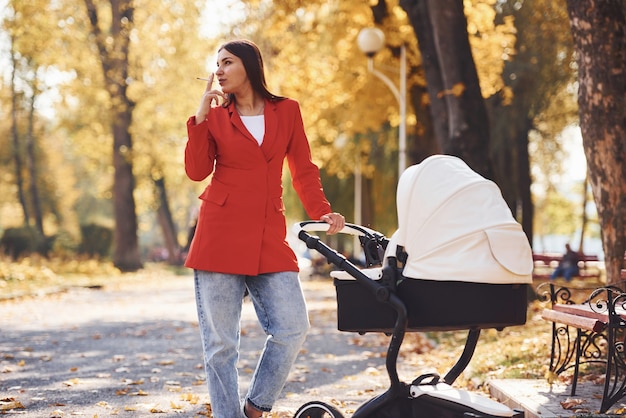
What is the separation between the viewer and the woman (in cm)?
462

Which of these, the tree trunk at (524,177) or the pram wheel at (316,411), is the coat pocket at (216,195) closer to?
the pram wheel at (316,411)

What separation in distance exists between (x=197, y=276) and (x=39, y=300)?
15.4m

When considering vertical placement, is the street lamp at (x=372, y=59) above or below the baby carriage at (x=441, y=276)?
above

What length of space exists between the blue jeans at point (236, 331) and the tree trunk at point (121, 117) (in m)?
26.2

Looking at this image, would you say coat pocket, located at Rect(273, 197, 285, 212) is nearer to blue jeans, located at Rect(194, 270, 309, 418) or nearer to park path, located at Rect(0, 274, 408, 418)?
blue jeans, located at Rect(194, 270, 309, 418)

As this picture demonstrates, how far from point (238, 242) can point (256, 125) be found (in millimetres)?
597

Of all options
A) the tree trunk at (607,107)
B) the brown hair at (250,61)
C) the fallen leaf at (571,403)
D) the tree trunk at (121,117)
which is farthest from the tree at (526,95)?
the brown hair at (250,61)

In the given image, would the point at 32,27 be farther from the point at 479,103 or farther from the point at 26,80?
the point at 479,103

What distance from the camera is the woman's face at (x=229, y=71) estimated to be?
4.70 m

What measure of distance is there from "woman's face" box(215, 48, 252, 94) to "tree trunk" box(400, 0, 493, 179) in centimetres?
898

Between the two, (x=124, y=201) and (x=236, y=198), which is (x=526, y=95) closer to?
(x=124, y=201)

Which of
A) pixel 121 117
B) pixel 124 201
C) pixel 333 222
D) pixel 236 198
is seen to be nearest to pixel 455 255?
pixel 333 222

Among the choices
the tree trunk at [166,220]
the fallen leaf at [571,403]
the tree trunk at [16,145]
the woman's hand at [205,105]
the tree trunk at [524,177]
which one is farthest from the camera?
the tree trunk at [166,220]

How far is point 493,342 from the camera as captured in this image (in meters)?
10.6
